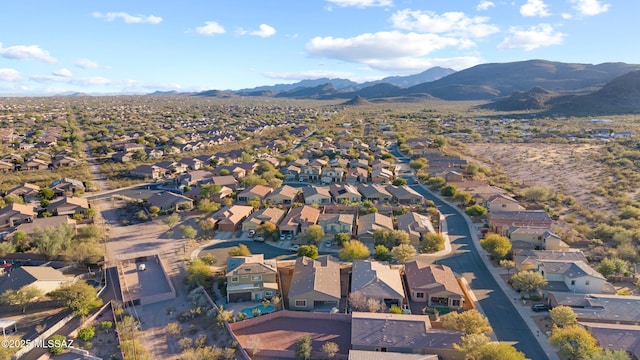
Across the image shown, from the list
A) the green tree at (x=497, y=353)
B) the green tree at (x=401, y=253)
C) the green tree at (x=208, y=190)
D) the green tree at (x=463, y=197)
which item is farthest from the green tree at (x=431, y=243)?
the green tree at (x=208, y=190)

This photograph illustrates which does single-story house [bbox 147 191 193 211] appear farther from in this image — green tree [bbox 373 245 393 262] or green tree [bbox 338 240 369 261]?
green tree [bbox 373 245 393 262]

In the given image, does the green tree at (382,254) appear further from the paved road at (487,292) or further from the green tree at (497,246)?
the green tree at (497,246)

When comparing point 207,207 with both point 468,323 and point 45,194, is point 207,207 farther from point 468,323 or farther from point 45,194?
point 468,323

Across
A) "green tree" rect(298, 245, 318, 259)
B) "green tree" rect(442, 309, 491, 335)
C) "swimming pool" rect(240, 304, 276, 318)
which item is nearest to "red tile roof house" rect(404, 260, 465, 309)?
"green tree" rect(442, 309, 491, 335)

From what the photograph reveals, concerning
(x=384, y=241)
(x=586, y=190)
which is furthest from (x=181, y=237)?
(x=586, y=190)

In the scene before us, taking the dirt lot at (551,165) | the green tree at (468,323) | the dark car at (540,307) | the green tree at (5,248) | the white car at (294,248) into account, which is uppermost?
the dirt lot at (551,165)

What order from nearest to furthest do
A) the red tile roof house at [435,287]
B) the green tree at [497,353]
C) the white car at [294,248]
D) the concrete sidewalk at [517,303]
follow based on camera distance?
the green tree at [497,353] < the concrete sidewalk at [517,303] < the red tile roof house at [435,287] < the white car at [294,248]

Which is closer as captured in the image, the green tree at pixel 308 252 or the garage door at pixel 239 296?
the garage door at pixel 239 296

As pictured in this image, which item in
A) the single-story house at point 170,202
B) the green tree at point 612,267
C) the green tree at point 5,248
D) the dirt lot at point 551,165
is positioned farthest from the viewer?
the dirt lot at point 551,165
